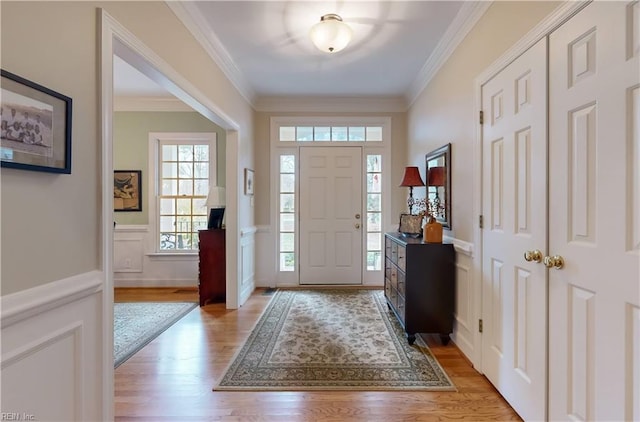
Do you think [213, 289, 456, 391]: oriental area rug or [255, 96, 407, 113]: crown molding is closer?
[213, 289, 456, 391]: oriental area rug

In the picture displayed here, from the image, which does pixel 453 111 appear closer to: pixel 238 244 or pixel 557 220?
pixel 557 220

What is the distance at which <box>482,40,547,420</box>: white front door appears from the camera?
1565 mm

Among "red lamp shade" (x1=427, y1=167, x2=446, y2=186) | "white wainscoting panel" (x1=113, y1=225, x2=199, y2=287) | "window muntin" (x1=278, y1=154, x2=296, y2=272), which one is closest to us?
"red lamp shade" (x1=427, y1=167, x2=446, y2=186)

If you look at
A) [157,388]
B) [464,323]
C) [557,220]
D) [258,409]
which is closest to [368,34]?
[557,220]

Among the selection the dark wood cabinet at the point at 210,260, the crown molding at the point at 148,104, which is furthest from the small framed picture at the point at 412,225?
the crown molding at the point at 148,104

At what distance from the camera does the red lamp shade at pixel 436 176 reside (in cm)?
290

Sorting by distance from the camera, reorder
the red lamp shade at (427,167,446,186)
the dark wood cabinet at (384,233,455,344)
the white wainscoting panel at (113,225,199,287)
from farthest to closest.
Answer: the white wainscoting panel at (113,225,199,287), the red lamp shade at (427,167,446,186), the dark wood cabinet at (384,233,455,344)

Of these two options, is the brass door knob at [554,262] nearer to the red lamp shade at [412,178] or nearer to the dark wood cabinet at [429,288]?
the dark wood cabinet at [429,288]

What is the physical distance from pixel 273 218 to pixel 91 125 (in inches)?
126

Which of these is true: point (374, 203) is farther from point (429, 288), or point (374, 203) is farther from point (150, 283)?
point (150, 283)

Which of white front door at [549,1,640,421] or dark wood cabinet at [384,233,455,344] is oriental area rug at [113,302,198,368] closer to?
dark wood cabinet at [384,233,455,344]

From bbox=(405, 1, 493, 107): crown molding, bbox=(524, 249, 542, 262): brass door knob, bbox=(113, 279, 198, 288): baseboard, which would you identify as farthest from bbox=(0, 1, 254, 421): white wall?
bbox=(113, 279, 198, 288): baseboard

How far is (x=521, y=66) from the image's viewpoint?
67.2 inches

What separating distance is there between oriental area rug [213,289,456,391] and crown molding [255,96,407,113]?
8.77 feet
